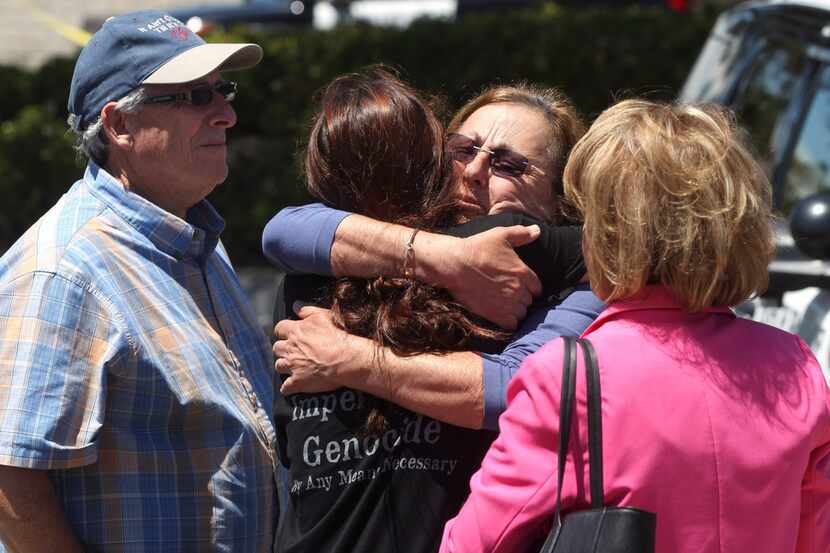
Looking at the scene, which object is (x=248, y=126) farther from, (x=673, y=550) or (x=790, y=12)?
(x=673, y=550)

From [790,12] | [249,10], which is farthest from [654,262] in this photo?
[249,10]

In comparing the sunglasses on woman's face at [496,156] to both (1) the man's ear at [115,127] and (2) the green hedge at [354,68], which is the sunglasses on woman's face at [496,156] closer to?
(1) the man's ear at [115,127]

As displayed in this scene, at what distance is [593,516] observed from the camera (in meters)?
1.75

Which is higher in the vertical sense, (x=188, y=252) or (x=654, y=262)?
(x=654, y=262)

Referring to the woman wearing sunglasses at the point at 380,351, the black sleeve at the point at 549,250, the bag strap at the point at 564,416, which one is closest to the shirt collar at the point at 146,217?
the woman wearing sunglasses at the point at 380,351

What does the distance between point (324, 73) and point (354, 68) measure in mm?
284

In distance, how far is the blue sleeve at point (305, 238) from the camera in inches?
83.4

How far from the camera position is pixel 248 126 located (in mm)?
10242

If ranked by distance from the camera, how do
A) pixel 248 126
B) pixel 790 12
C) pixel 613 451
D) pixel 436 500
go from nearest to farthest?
pixel 613 451, pixel 436 500, pixel 790 12, pixel 248 126

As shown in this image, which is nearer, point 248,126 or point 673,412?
point 673,412

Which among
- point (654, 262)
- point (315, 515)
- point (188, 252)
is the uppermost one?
point (654, 262)

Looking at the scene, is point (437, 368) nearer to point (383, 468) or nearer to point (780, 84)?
point (383, 468)

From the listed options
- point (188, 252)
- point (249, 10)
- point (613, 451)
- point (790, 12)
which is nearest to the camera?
point (613, 451)

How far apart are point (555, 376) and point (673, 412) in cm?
19
